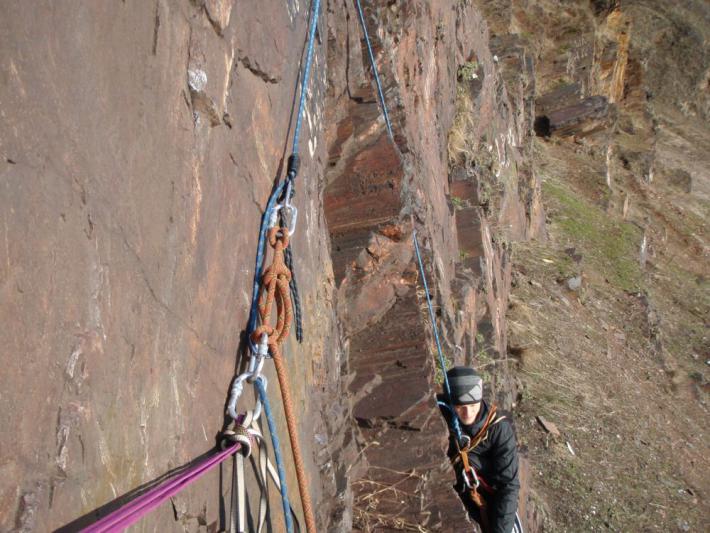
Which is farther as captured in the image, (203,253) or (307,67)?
(307,67)

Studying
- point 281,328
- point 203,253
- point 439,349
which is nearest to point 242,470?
point 281,328

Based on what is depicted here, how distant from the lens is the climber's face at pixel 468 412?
3803mm

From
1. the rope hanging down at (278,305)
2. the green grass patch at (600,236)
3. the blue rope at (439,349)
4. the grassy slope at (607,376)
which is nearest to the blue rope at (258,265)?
the rope hanging down at (278,305)

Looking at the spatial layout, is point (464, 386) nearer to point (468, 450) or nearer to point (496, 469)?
point (468, 450)

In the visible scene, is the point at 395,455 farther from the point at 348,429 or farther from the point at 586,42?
the point at 586,42

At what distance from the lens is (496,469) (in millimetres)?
3838

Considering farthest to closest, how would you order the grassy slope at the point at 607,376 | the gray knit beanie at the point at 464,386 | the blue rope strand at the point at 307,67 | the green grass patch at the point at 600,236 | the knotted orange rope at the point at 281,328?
1. the green grass patch at the point at 600,236
2. the grassy slope at the point at 607,376
3. the gray knit beanie at the point at 464,386
4. the blue rope strand at the point at 307,67
5. the knotted orange rope at the point at 281,328

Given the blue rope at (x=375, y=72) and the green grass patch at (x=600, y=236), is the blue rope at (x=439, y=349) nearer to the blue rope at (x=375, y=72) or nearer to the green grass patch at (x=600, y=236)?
the blue rope at (x=375, y=72)

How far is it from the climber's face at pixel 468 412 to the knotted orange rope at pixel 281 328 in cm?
175

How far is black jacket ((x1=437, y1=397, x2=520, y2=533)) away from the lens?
149 inches

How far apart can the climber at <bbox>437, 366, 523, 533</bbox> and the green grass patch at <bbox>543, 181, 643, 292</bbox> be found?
892 cm

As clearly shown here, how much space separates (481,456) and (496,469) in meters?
0.12

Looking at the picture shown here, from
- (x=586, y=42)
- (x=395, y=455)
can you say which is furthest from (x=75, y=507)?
(x=586, y=42)

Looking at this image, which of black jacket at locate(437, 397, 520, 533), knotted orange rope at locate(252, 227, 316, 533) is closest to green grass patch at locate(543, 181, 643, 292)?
black jacket at locate(437, 397, 520, 533)
